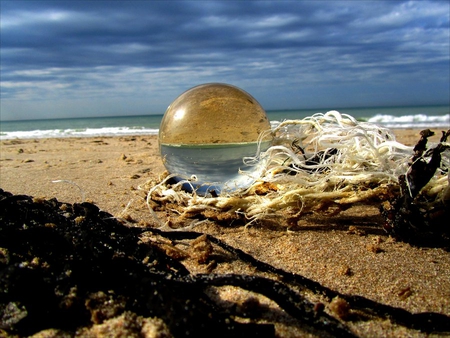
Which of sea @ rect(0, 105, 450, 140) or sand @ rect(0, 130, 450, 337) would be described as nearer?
sand @ rect(0, 130, 450, 337)

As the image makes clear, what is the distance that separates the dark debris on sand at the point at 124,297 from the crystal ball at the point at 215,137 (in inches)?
40.7

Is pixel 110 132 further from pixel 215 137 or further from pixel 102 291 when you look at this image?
pixel 102 291

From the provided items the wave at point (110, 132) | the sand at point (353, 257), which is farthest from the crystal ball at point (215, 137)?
the wave at point (110, 132)

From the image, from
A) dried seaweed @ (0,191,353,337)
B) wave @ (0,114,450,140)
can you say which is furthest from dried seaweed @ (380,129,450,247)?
wave @ (0,114,450,140)

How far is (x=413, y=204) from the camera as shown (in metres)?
1.78

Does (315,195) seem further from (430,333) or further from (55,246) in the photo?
(55,246)

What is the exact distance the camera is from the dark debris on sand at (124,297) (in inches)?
45.1

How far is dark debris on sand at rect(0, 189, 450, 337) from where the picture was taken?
1.15 metres

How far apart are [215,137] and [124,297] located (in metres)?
1.40

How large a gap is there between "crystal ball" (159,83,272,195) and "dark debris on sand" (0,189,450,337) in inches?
40.7

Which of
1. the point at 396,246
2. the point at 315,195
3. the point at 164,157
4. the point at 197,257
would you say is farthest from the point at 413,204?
the point at 164,157

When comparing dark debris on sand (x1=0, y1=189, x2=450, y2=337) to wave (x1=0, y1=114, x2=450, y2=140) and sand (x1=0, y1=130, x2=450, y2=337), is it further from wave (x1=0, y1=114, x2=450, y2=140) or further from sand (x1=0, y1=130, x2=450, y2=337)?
wave (x1=0, y1=114, x2=450, y2=140)

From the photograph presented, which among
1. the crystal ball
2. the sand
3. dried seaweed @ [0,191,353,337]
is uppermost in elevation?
the crystal ball

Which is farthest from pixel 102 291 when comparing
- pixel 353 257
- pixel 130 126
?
pixel 130 126
